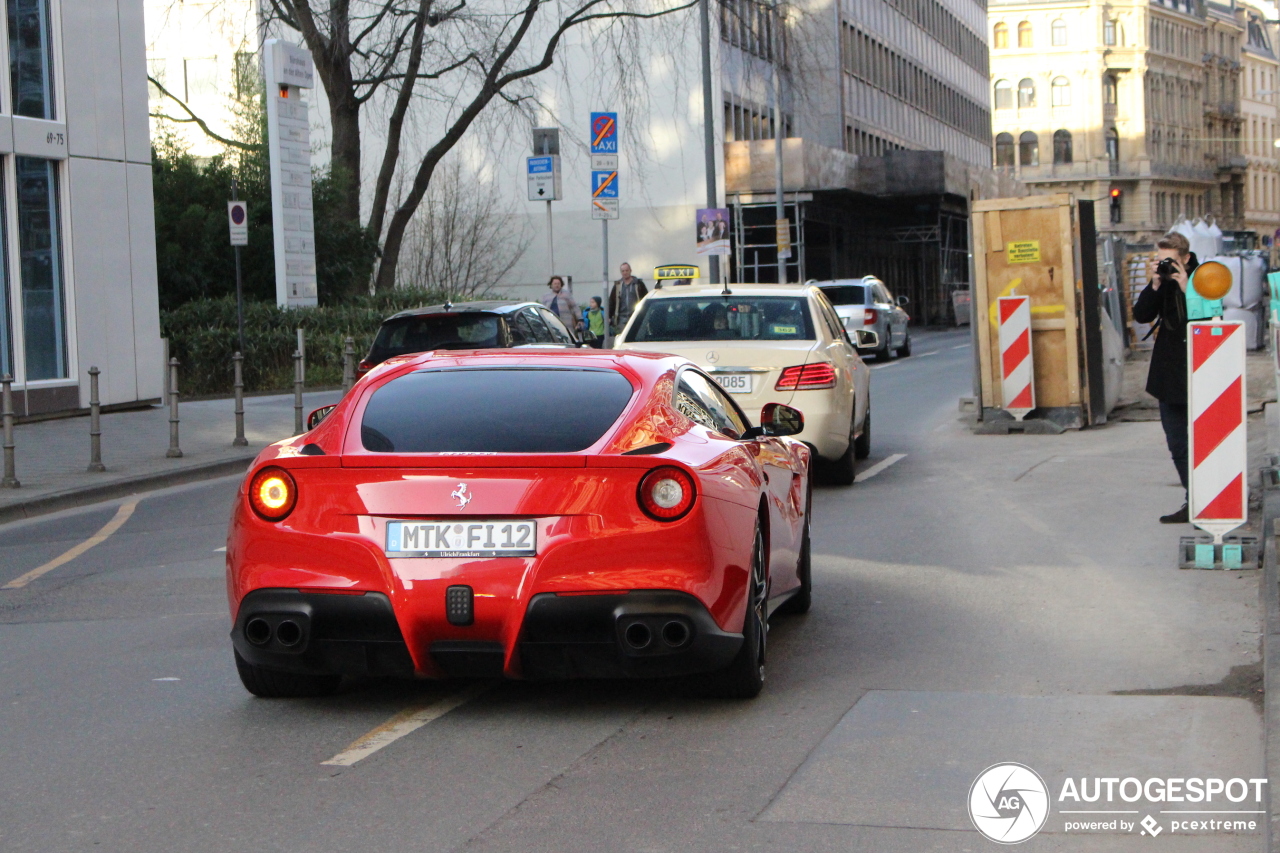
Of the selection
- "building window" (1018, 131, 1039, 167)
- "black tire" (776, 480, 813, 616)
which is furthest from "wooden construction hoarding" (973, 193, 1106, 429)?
"building window" (1018, 131, 1039, 167)

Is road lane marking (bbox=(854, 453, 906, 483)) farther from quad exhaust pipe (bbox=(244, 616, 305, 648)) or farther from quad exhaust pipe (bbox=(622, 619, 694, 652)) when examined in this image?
quad exhaust pipe (bbox=(244, 616, 305, 648))

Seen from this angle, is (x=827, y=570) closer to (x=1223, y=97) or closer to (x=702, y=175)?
(x=702, y=175)

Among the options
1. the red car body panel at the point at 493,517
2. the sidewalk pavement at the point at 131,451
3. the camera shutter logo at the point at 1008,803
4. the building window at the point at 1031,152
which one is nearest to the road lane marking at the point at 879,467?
the sidewalk pavement at the point at 131,451

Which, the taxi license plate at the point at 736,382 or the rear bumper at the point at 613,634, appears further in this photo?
the taxi license plate at the point at 736,382

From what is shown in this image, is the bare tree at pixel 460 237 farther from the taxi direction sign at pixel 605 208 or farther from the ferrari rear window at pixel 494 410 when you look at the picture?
the ferrari rear window at pixel 494 410

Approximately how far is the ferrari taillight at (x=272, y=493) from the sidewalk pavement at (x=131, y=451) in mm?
7993

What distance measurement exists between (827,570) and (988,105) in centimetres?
9291

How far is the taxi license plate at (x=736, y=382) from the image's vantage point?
519 inches

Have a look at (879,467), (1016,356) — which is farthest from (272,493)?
(1016,356)

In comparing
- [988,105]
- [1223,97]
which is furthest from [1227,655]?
[1223,97]

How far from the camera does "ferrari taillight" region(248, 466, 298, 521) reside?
6.21 m

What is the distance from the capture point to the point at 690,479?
6.11 meters

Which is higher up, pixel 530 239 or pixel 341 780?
pixel 530 239

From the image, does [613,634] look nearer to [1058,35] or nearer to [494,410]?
[494,410]
